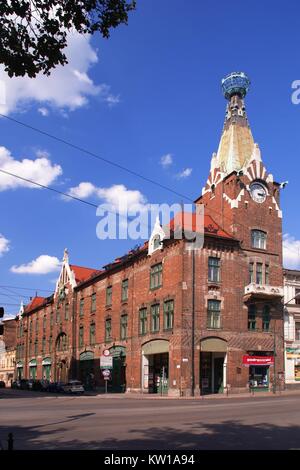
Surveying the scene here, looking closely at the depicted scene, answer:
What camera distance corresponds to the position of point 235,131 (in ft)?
163

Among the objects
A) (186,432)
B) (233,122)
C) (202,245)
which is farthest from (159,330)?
(186,432)

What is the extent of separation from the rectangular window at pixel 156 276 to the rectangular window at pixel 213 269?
4.32 metres

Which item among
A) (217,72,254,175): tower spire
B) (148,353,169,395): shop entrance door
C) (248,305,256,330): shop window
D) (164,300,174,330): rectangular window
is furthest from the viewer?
(217,72,254,175): tower spire

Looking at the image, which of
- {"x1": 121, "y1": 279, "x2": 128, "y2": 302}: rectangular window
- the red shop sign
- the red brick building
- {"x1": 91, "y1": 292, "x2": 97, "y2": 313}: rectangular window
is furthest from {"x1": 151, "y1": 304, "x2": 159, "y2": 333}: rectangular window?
{"x1": 91, "y1": 292, "x2": 97, "y2": 313}: rectangular window

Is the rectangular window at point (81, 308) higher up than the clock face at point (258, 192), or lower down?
lower down

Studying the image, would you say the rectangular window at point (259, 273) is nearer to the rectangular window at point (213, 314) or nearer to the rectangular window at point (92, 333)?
the rectangular window at point (213, 314)

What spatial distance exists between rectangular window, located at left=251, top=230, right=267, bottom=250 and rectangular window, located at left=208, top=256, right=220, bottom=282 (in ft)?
14.0

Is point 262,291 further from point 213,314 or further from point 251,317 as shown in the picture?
point 213,314

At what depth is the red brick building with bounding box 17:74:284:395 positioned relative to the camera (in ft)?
134

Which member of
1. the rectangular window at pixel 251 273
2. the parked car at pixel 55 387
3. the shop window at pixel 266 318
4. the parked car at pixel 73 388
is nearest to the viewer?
the rectangular window at pixel 251 273

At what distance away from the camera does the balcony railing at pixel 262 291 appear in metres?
42.3

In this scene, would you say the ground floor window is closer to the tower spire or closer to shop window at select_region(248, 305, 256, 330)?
shop window at select_region(248, 305, 256, 330)

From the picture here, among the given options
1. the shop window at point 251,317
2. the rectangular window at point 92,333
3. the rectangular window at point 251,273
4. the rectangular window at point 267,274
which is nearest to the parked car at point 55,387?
the rectangular window at point 92,333

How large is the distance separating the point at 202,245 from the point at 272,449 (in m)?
30.2
